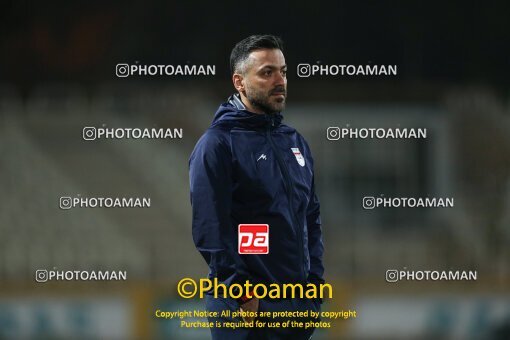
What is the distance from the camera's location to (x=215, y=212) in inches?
111

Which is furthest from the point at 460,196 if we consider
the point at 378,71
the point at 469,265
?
the point at 378,71

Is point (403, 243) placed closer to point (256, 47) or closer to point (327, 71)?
point (327, 71)

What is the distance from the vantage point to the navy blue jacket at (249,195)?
2818mm
